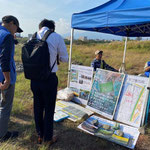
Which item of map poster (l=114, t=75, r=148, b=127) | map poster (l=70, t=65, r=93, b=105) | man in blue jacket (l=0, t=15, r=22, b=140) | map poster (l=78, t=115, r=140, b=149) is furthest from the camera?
map poster (l=70, t=65, r=93, b=105)

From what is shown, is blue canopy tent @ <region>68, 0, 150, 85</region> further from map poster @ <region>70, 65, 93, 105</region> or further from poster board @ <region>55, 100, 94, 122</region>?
poster board @ <region>55, 100, 94, 122</region>

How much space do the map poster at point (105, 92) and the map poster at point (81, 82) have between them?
26 cm

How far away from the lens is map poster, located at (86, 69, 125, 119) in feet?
10.3

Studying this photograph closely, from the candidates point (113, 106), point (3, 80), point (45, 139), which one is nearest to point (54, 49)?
point (3, 80)

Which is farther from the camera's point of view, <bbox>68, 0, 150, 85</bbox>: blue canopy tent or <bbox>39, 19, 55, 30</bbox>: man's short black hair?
<bbox>68, 0, 150, 85</bbox>: blue canopy tent

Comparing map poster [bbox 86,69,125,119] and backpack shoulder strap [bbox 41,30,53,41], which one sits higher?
backpack shoulder strap [bbox 41,30,53,41]

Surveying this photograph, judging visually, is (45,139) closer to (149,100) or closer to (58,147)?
(58,147)

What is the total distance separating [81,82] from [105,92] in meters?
0.84

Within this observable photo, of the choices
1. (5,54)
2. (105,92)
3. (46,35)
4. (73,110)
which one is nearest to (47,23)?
(46,35)

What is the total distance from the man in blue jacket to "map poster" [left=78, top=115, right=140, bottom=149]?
1.37m

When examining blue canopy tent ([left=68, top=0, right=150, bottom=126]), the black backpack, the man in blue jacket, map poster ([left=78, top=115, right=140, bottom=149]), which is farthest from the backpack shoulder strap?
map poster ([left=78, top=115, right=140, bottom=149])

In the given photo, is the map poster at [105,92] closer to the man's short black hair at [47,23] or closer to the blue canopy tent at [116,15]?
the blue canopy tent at [116,15]

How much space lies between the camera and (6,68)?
6.06ft

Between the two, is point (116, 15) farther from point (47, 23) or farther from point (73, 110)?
point (73, 110)
